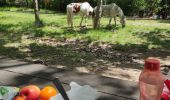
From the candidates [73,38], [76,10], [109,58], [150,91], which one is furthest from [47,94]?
[76,10]

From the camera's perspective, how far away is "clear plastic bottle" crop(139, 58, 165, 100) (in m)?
1.44

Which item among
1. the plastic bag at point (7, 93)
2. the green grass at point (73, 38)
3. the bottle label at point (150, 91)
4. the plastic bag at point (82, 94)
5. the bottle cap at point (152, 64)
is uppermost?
the bottle cap at point (152, 64)

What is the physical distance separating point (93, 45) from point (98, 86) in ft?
26.3

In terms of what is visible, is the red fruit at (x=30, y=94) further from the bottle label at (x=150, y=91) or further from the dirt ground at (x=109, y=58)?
the dirt ground at (x=109, y=58)

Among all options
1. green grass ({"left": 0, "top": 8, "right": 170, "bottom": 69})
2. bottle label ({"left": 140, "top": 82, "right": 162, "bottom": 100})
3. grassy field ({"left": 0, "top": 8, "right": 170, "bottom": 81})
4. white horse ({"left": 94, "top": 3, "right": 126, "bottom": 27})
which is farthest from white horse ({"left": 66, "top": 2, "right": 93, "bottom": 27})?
bottle label ({"left": 140, "top": 82, "right": 162, "bottom": 100})

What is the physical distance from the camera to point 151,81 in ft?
4.92

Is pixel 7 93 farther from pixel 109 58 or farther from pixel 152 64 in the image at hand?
pixel 109 58

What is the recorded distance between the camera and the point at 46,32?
1262 cm

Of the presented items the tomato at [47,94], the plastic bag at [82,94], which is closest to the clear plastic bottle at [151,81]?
the plastic bag at [82,94]

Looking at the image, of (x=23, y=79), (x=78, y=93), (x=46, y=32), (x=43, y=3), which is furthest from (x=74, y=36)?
(x=43, y=3)

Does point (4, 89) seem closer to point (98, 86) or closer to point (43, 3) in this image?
point (98, 86)

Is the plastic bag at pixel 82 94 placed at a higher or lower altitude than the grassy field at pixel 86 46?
higher

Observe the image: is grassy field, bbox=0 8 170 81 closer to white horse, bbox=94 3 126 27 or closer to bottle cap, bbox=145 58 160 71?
white horse, bbox=94 3 126 27

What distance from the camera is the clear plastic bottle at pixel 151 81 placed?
56.6 inches
